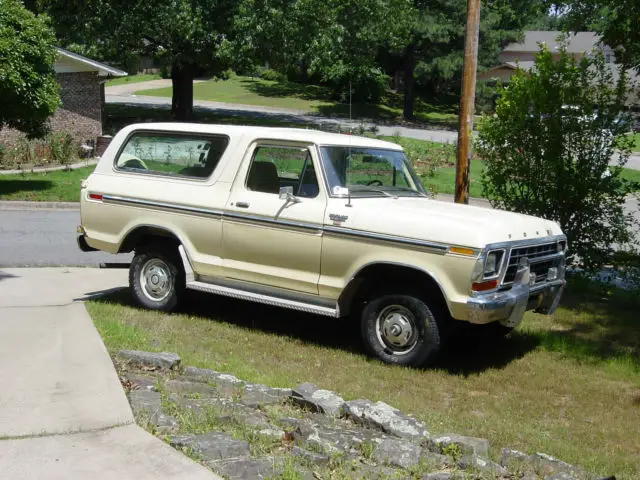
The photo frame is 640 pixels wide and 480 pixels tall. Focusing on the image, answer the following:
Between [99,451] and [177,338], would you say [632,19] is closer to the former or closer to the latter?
[177,338]

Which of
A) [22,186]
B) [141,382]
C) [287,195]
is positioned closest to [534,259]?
[287,195]

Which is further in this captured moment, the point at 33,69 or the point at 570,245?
the point at 33,69

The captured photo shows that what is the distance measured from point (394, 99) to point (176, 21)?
3512 cm

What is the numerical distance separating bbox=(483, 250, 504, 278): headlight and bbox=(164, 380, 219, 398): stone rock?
8.16 ft

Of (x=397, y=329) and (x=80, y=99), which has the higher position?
(x=80, y=99)

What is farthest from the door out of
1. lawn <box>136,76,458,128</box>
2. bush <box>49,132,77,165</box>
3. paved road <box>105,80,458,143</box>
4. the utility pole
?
lawn <box>136,76,458,128</box>

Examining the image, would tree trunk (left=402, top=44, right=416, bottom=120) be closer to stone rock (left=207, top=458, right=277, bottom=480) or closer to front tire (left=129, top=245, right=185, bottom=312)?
front tire (left=129, top=245, right=185, bottom=312)

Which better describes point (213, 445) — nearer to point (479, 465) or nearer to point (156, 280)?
point (479, 465)

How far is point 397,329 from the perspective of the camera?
7.58m

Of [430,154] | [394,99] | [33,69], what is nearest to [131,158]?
[33,69]

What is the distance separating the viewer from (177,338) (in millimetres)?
8109

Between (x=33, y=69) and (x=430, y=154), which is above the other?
(x=33, y=69)

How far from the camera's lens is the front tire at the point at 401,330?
7352 mm

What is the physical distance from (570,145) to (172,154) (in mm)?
5211
